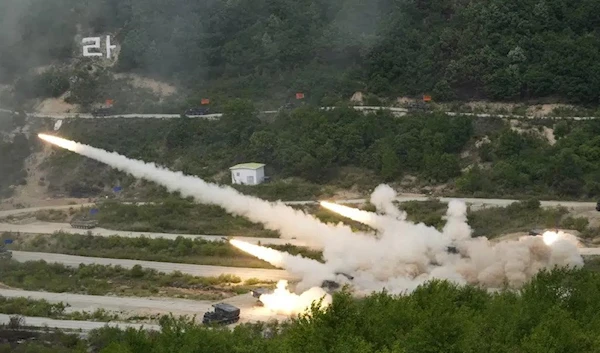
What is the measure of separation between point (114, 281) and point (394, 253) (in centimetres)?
1749

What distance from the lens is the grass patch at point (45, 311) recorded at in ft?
157

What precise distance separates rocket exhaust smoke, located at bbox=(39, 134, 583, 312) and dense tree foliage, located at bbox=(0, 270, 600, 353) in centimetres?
862

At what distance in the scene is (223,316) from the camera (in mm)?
45844

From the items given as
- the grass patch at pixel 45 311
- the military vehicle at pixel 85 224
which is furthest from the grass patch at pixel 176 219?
the grass patch at pixel 45 311

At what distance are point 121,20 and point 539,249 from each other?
58.4 meters

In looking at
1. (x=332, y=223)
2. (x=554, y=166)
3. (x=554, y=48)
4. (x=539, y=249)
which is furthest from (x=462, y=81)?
(x=539, y=249)

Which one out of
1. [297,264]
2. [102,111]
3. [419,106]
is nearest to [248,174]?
[419,106]

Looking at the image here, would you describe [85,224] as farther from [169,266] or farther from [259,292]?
[259,292]

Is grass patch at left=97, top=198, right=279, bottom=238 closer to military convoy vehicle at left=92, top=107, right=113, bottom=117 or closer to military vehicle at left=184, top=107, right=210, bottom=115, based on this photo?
military vehicle at left=184, top=107, right=210, bottom=115

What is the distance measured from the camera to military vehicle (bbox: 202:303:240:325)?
4553cm

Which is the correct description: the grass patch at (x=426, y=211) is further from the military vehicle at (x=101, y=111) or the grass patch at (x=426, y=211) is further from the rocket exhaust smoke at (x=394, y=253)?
the military vehicle at (x=101, y=111)

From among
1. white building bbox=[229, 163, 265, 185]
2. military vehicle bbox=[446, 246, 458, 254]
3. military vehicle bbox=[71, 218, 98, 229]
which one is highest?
white building bbox=[229, 163, 265, 185]

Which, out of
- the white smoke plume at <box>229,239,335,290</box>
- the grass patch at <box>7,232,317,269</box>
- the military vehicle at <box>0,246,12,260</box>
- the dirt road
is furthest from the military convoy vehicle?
the white smoke plume at <box>229,239,335,290</box>

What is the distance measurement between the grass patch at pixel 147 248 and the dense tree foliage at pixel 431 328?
19.6 m
